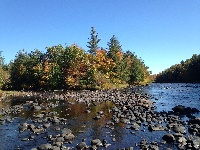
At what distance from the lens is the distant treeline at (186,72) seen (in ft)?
487

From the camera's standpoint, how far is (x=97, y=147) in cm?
1828

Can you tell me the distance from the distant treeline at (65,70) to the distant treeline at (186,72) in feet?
217

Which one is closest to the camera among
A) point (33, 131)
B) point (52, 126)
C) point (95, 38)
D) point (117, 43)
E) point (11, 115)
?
point (33, 131)

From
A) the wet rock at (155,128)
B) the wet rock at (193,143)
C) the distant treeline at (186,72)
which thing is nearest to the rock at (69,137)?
the wet rock at (155,128)

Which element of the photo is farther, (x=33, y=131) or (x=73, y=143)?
(x=33, y=131)

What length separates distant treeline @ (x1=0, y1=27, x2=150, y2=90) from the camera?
76625 millimetres

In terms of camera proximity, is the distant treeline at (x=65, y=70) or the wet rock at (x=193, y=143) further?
the distant treeline at (x=65, y=70)

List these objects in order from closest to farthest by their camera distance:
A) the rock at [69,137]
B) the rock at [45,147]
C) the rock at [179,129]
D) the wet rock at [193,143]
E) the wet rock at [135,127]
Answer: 1. the wet rock at [193,143]
2. the rock at [45,147]
3. the rock at [69,137]
4. the rock at [179,129]
5. the wet rock at [135,127]

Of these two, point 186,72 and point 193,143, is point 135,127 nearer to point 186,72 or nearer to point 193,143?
point 193,143

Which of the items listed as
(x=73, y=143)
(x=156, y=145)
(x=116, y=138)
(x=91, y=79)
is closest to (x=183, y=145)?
(x=156, y=145)

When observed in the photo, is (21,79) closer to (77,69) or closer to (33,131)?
(77,69)

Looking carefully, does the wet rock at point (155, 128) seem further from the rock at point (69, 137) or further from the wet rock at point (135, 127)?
the rock at point (69, 137)

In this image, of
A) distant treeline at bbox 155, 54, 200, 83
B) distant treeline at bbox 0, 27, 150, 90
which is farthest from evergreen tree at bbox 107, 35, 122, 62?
distant treeline at bbox 155, 54, 200, 83

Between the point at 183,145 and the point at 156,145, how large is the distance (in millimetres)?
1884
